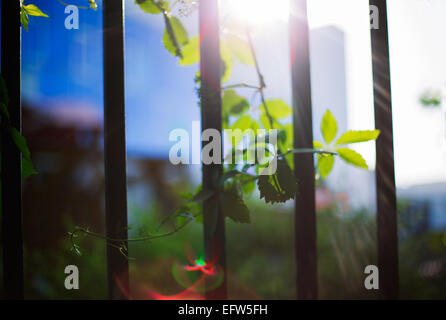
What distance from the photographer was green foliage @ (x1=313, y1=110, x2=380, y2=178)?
636 mm

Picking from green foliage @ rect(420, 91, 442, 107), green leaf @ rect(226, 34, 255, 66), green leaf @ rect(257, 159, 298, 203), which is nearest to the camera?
green leaf @ rect(257, 159, 298, 203)

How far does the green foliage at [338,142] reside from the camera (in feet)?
2.09

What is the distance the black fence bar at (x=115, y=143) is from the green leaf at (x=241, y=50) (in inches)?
11.5

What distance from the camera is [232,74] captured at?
866 millimetres

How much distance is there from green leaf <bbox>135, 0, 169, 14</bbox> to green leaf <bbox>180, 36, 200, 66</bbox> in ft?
0.34

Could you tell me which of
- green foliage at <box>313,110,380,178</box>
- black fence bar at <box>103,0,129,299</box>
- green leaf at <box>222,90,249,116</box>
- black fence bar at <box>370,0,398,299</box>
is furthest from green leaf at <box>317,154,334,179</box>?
black fence bar at <box>103,0,129,299</box>

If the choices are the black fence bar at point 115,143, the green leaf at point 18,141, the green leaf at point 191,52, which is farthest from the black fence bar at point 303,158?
the green leaf at point 18,141

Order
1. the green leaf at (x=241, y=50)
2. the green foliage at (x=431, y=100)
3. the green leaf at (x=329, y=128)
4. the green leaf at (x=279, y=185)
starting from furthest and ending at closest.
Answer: the green foliage at (x=431, y=100)
the green leaf at (x=241, y=50)
the green leaf at (x=329, y=128)
the green leaf at (x=279, y=185)

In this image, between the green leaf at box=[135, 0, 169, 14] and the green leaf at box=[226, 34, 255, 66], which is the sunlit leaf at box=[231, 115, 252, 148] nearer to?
the green leaf at box=[226, 34, 255, 66]

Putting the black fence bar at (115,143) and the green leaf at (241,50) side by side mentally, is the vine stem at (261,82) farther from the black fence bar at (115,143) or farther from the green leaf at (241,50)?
the black fence bar at (115,143)

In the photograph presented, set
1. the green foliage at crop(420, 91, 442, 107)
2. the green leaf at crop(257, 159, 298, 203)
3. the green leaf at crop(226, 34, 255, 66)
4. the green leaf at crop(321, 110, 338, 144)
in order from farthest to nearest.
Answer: the green foliage at crop(420, 91, 442, 107), the green leaf at crop(226, 34, 255, 66), the green leaf at crop(321, 110, 338, 144), the green leaf at crop(257, 159, 298, 203)

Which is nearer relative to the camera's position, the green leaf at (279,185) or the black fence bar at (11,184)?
the green leaf at (279,185)

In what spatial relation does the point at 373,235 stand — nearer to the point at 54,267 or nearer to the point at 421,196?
the point at 421,196
